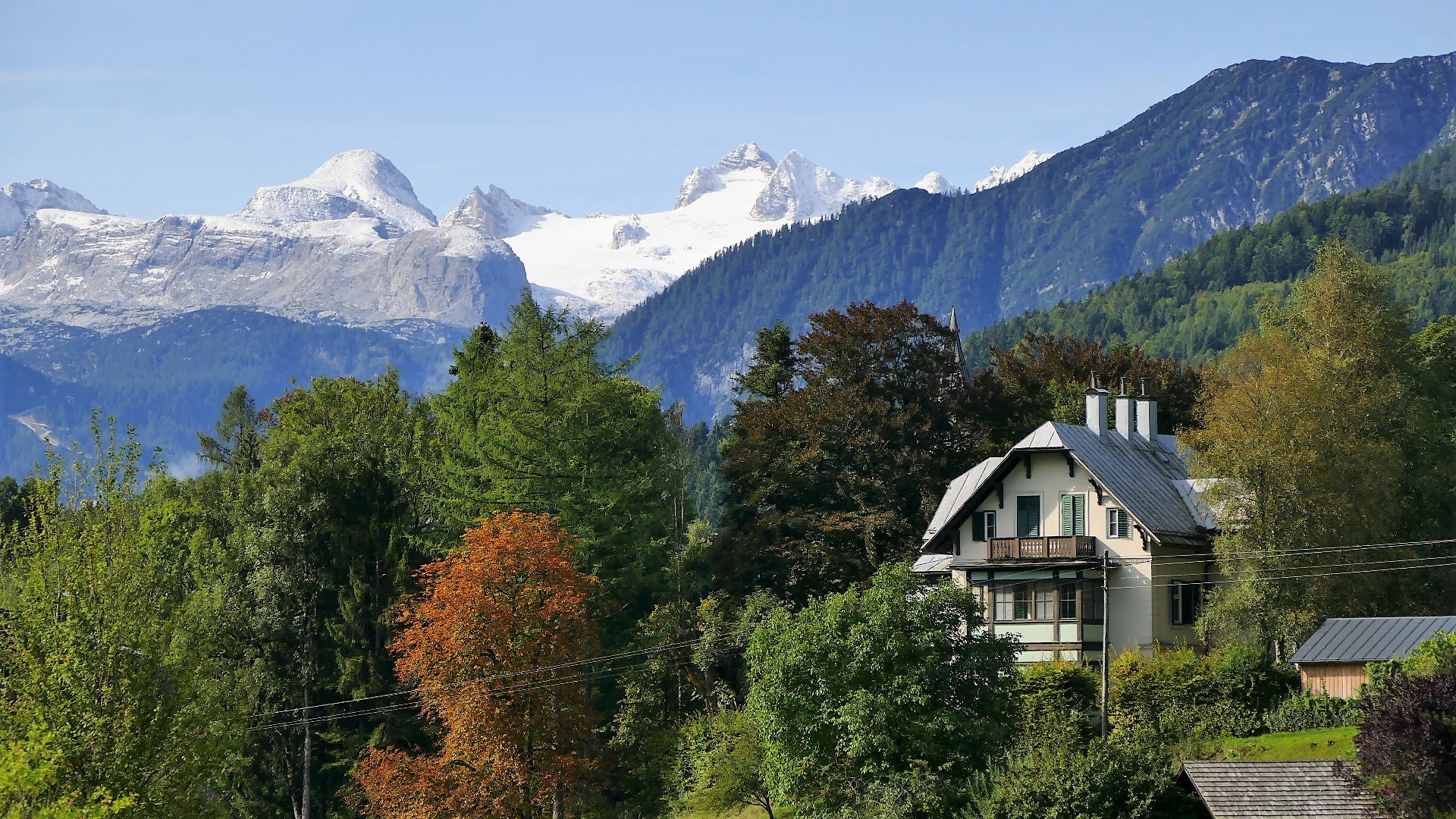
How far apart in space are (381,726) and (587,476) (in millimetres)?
12203

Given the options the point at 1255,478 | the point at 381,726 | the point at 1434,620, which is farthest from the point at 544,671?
the point at 1434,620

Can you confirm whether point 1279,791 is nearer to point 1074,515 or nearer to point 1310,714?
point 1310,714

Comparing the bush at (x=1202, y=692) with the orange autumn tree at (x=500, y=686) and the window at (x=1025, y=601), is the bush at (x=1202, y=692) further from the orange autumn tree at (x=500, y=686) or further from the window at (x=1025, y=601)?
the orange autumn tree at (x=500, y=686)

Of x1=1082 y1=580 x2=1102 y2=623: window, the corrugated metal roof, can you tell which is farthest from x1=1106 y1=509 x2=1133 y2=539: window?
the corrugated metal roof

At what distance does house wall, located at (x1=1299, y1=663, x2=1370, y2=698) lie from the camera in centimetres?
4344

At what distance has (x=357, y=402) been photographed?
78.8 metres

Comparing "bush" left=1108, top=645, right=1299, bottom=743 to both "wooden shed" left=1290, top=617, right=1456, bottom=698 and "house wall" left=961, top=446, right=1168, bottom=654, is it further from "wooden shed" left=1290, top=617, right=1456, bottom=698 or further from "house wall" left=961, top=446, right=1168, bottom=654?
"house wall" left=961, top=446, right=1168, bottom=654

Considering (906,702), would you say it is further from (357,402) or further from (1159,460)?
(357,402)

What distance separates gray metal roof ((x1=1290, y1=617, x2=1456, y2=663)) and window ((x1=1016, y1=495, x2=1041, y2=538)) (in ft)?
43.0

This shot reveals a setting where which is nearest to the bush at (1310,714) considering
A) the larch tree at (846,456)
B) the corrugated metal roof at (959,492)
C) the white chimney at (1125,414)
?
the corrugated metal roof at (959,492)

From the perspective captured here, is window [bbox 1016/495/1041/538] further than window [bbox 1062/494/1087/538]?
Yes

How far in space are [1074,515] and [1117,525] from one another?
5.21 feet

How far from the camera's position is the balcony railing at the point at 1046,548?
5500 cm

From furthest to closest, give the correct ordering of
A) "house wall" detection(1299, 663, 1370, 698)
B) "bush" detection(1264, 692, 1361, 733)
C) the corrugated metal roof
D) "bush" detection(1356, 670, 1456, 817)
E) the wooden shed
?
the corrugated metal roof < "house wall" detection(1299, 663, 1370, 698) < the wooden shed < "bush" detection(1264, 692, 1361, 733) < "bush" detection(1356, 670, 1456, 817)
